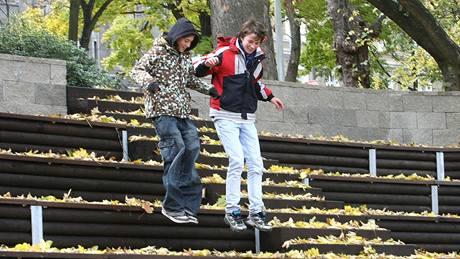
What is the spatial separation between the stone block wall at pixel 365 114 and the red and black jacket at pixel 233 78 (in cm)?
473

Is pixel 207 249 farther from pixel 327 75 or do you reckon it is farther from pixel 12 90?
pixel 327 75

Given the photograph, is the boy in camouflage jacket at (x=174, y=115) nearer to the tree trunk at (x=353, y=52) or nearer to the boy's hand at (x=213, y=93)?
the boy's hand at (x=213, y=93)

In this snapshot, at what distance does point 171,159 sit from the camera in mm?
10523

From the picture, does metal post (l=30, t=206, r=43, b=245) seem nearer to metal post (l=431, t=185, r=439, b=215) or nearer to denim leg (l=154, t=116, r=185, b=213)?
denim leg (l=154, t=116, r=185, b=213)

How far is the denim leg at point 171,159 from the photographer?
34.3ft

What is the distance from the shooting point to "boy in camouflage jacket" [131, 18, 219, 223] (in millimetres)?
10477

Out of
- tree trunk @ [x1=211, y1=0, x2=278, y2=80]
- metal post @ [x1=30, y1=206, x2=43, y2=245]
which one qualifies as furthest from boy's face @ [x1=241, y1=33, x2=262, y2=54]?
tree trunk @ [x1=211, y1=0, x2=278, y2=80]

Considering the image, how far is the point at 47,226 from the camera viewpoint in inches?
393

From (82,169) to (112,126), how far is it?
4.66 ft

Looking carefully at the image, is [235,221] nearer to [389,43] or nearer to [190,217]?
[190,217]

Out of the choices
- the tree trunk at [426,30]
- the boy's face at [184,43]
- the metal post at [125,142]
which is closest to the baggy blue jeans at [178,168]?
the boy's face at [184,43]

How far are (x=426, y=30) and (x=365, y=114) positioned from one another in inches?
78.9

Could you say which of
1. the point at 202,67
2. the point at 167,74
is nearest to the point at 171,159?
the point at 167,74

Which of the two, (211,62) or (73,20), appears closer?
(211,62)
